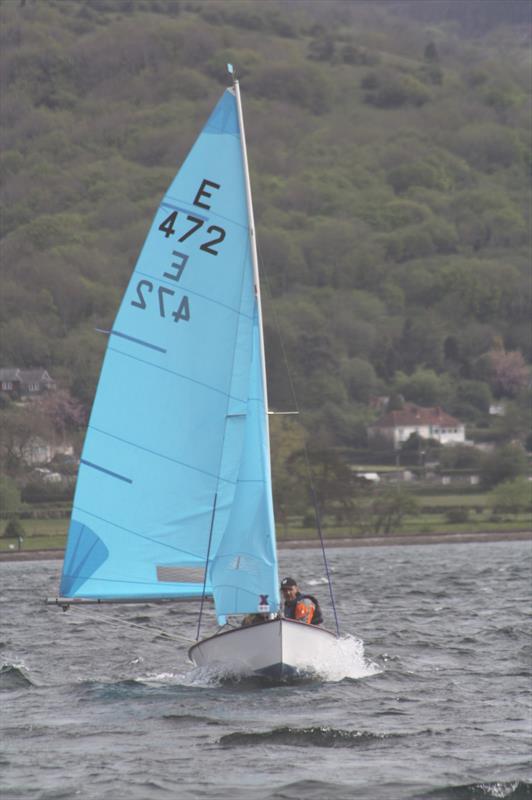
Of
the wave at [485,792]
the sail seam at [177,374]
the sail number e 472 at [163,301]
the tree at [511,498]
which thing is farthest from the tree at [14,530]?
the wave at [485,792]

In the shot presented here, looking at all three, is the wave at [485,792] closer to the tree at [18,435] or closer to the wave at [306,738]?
the wave at [306,738]

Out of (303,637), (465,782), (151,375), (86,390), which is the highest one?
(86,390)

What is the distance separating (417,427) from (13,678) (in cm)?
16306

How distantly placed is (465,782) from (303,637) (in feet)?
24.1

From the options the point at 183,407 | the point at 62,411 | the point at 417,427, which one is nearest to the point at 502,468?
the point at 62,411

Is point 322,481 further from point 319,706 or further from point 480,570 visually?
point 319,706

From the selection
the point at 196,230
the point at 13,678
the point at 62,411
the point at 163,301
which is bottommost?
the point at 13,678

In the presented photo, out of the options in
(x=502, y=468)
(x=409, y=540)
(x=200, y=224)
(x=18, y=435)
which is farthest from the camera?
(x=502, y=468)

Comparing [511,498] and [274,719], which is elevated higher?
[511,498]

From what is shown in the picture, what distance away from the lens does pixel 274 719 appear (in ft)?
83.9

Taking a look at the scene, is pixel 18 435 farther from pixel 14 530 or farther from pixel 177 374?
pixel 177 374

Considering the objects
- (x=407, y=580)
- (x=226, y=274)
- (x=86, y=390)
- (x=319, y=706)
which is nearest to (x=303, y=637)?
(x=319, y=706)

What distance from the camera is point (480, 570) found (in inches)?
2744

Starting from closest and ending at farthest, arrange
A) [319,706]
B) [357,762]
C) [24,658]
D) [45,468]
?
[357,762], [319,706], [24,658], [45,468]
